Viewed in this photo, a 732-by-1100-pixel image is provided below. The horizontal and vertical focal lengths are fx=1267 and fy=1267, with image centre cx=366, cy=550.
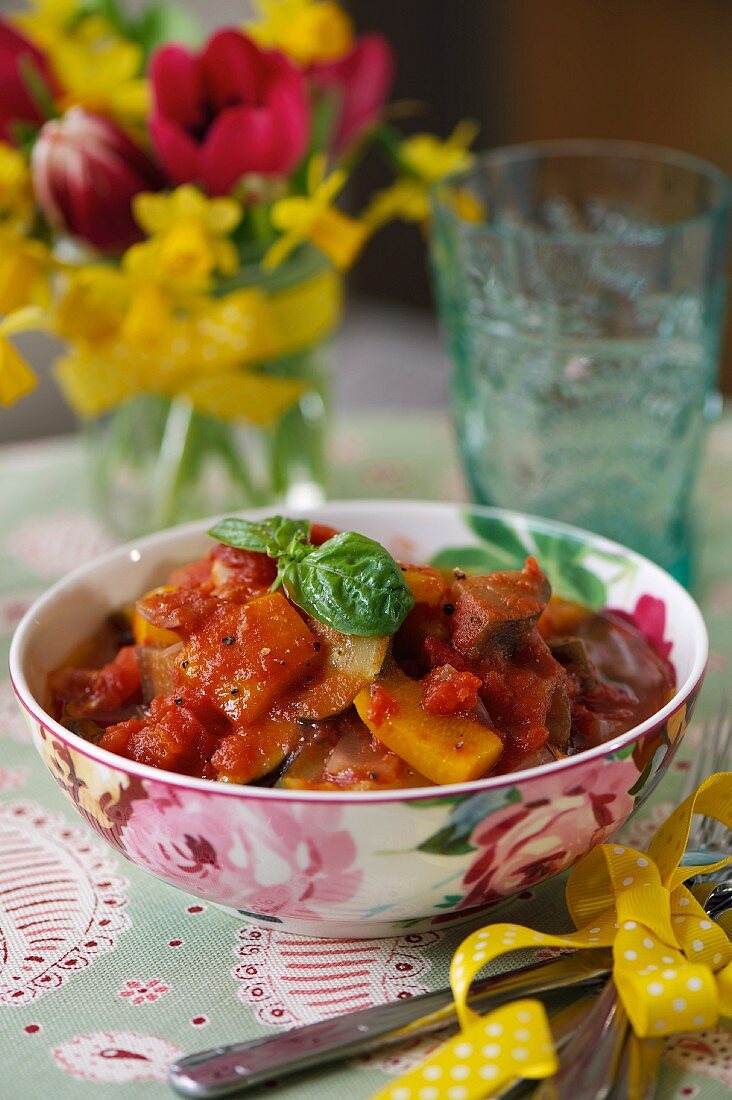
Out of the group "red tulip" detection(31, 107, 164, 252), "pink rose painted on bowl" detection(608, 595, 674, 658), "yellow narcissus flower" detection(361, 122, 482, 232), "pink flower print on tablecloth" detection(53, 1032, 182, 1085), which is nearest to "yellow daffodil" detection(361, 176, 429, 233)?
"yellow narcissus flower" detection(361, 122, 482, 232)

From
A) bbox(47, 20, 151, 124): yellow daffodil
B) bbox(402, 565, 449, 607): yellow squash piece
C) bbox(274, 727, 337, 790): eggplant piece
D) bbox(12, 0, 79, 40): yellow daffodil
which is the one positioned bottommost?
bbox(274, 727, 337, 790): eggplant piece

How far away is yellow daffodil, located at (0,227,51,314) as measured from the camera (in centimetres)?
178

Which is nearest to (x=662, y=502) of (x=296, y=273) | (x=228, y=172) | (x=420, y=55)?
(x=296, y=273)

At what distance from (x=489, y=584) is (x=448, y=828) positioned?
0.29 metres

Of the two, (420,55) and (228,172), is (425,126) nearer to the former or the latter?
(420,55)

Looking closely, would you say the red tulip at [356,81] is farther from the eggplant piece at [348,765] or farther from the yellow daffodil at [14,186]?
the eggplant piece at [348,765]

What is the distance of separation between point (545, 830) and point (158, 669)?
1.34 ft

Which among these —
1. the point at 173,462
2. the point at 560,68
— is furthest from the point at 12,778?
the point at 560,68

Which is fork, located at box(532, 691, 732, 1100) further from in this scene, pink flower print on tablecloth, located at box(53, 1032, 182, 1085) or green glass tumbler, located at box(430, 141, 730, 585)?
green glass tumbler, located at box(430, 141, 730, 585)

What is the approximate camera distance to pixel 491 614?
114 cm

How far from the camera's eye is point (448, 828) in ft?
3.19

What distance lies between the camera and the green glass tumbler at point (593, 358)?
5.84 ft

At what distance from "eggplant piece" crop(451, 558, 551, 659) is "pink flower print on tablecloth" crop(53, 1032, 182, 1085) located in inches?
16.6

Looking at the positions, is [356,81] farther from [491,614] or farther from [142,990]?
[142,990]
